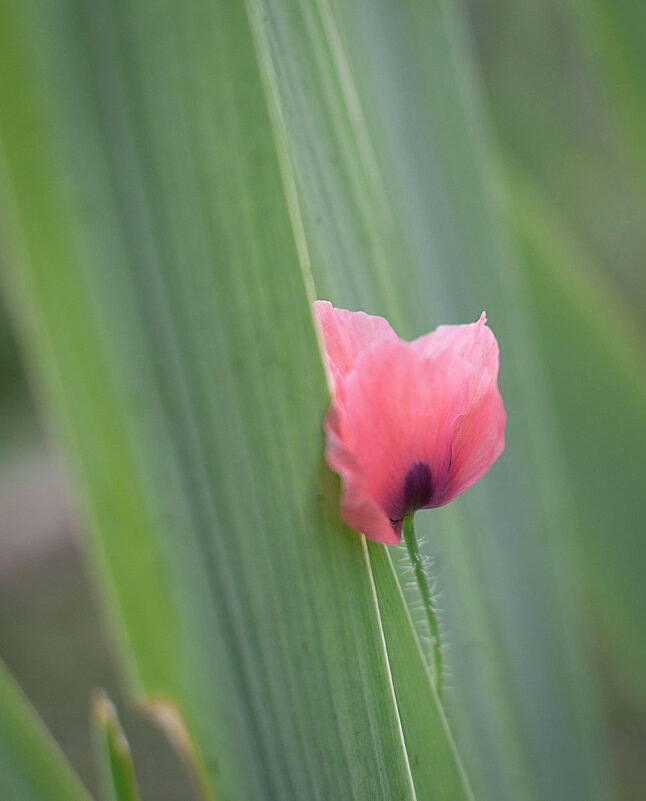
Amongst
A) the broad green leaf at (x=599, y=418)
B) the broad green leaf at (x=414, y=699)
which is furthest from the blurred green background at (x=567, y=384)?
the broad green leaf at (x=414, y=699)

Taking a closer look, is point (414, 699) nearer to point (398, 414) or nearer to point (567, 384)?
point (398, 414)

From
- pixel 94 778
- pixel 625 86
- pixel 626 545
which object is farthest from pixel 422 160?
pixel 94 778

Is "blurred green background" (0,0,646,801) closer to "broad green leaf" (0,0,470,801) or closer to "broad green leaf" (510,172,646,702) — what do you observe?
"broad green leaf" (510,172,646,702)

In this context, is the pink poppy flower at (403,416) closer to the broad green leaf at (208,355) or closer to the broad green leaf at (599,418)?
the broad green leaf at (208,355)

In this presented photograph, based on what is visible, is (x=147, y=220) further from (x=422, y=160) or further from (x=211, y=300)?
(x=422, y=160)

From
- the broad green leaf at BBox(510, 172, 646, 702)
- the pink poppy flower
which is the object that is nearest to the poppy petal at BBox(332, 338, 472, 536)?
the pink poppy flower

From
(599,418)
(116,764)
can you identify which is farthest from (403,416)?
(599,418)
